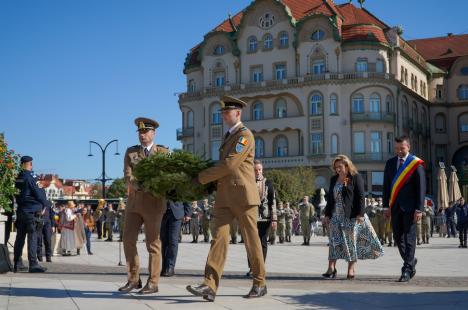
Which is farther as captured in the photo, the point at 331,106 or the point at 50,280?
the point at 331,106

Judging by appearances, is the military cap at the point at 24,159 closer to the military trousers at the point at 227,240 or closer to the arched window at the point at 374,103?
the military trousers at the point at 227,240

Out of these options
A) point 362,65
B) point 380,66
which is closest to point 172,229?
point 362,65

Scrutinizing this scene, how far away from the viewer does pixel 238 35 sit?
62.2m

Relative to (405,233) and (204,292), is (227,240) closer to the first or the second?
(204,292)

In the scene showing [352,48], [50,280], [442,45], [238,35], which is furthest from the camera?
[442,45]

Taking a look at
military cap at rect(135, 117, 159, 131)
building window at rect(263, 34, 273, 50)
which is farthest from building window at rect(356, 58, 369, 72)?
military cap at rect(135, 117, 159, 131)

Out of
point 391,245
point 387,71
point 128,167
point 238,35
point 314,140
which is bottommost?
point 391,245

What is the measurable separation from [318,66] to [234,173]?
5230cm

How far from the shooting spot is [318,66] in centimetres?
5856

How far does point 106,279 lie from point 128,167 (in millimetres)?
2711

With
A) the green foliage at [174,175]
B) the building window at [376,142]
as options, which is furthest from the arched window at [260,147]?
the green foliage at [174,175]

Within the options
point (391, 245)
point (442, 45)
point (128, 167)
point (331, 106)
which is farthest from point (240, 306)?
point (442, 45)

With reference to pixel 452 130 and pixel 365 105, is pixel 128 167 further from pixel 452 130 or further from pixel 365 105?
pixel 452 130

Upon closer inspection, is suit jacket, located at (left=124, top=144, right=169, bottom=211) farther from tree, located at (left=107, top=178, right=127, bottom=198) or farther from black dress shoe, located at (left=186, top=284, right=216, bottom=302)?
tree, located at (left=107, top=178, right=127, bottom=198)
